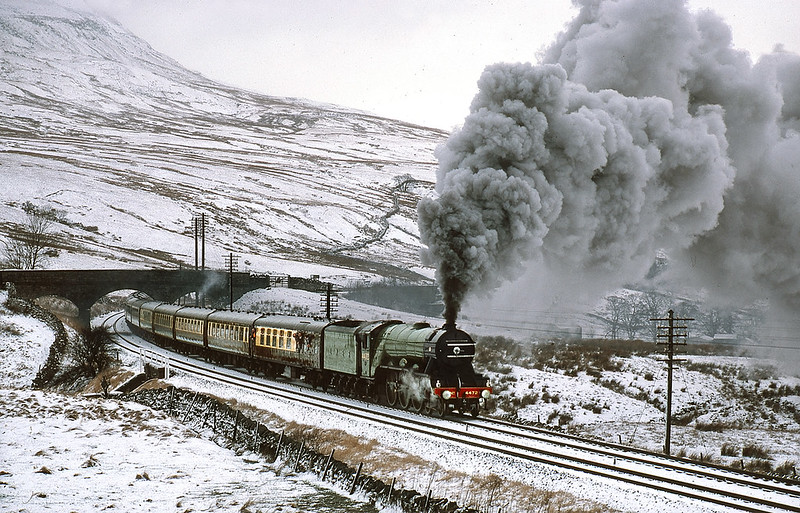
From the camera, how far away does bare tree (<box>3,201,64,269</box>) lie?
252 feet

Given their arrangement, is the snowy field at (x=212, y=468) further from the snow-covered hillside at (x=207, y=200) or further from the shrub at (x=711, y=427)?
the snow-covered hillside at (x=207, y=200)

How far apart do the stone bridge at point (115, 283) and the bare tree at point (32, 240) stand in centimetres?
1745

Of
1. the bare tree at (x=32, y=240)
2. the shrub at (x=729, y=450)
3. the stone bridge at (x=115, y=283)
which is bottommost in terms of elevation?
the shrub at (x=729, y=450)

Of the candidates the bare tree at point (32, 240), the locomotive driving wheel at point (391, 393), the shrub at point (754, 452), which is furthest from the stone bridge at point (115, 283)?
the shrub at point (754, 452)

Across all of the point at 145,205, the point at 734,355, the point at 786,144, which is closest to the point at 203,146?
the point at 145,205

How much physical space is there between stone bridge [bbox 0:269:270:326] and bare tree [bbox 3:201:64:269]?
1745cm

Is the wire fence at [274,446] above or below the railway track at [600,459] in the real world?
below

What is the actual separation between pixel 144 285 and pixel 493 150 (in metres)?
47.3

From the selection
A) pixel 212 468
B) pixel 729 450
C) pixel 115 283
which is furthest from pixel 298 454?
pixel 115 283

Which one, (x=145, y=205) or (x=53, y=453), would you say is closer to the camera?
(x=53, y=453)

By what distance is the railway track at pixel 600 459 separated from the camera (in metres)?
13.0

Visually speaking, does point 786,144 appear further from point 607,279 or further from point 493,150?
point 493,150

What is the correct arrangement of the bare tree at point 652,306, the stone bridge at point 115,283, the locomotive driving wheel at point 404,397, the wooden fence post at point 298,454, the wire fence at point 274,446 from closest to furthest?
the wire fence at point 274,446, the wooden fence post at point 298,454, the locomotive driving wheel at point 404,397, the stone bridge at point 115,283, the bare tree at point 652,306

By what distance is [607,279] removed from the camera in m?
31.1
